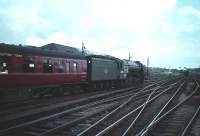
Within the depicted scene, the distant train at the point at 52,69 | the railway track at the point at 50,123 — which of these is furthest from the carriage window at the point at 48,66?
the railway track at the point at 50,123

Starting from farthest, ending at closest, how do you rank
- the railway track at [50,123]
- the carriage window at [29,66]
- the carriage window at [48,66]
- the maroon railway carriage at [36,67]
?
1. the carriage window at [48,66]
2. the carriage window at [29,66]
3. the maroon railway carriage at [36,67]
4. the railway track at [50,123]

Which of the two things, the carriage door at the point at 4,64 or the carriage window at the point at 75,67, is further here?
the carriage window at the point at 75,67

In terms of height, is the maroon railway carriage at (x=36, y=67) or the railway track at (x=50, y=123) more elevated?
the maroon railway carriage at (x=36, y=67)

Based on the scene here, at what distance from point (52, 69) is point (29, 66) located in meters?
2.73

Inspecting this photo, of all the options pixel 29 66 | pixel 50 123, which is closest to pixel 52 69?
pixel 29 66

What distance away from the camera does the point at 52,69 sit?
22203 millimetres

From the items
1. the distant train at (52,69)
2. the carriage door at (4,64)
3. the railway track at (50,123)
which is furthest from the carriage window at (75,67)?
the carriage door at (4,64)

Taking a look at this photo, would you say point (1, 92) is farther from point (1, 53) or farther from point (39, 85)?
point (39, 85)

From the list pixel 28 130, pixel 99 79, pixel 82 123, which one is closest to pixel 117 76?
pixel 99 79

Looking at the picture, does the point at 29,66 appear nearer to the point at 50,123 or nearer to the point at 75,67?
the point at 75,67

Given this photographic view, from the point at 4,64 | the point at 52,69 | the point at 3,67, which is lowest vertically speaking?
the point at 52,69

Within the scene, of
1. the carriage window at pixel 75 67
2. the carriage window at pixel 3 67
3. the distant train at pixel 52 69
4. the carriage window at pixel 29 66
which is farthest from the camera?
the carriage window at pixel 75 67

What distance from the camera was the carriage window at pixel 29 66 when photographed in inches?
759

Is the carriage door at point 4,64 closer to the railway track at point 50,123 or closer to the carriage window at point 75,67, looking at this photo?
the railway track at point 50,123
